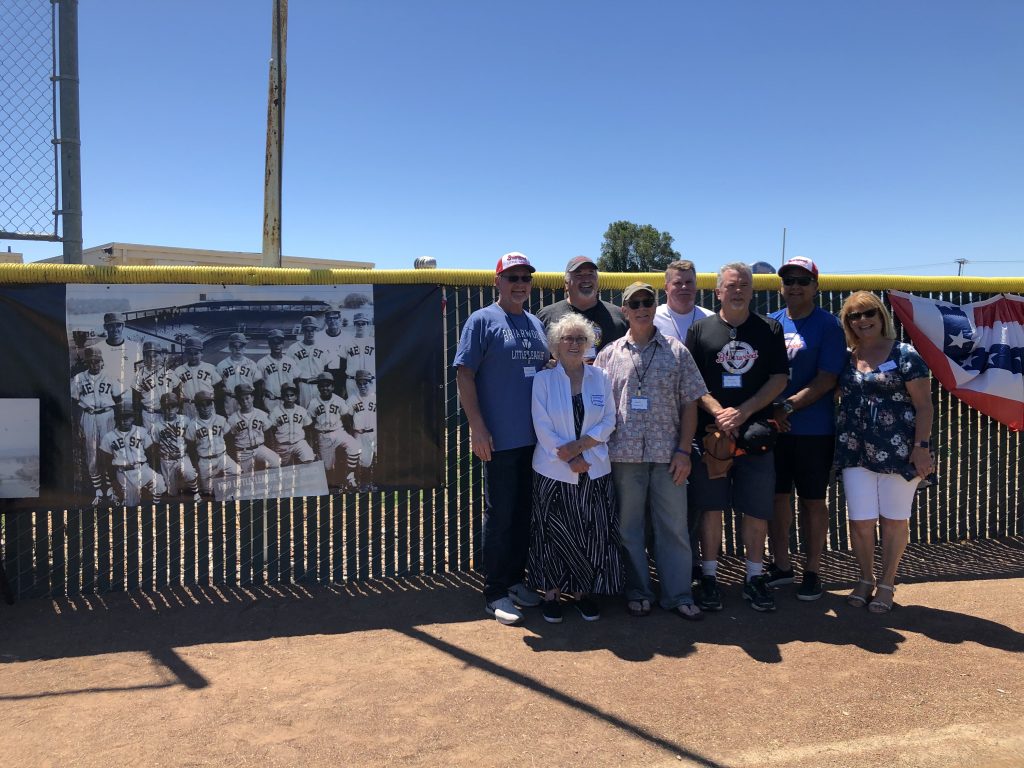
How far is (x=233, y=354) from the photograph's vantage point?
176 inches

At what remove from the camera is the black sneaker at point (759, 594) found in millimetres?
4266

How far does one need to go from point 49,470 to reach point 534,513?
2881 millimetres

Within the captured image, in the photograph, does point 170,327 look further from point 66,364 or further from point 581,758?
Result: point 581,758

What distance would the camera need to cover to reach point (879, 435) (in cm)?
421

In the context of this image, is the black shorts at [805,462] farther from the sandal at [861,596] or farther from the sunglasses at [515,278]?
the sunglasses at [515,278]

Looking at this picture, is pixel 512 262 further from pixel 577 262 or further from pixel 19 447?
pixel 19 447

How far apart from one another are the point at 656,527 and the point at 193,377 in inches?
114

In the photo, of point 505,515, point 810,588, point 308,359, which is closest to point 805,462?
point 810,588

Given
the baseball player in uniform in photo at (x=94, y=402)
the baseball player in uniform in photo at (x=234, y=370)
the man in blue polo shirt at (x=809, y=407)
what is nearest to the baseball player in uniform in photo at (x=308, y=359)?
the baseball player in uniform in photo at (x=234, y=370)

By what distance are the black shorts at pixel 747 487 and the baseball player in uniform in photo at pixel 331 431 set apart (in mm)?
2112

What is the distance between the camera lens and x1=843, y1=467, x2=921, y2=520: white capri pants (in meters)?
4.28

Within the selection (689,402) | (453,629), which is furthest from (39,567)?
(689,402)

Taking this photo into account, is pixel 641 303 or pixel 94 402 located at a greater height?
pixel 641 303

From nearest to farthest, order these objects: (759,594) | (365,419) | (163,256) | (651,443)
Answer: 1. (651,443)
2. (759,594)
3. (365,419)
4. (163,256)
